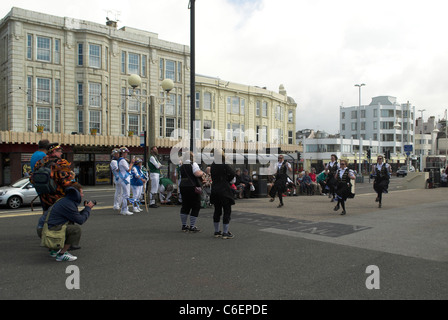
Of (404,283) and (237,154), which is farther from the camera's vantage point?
(237,154)

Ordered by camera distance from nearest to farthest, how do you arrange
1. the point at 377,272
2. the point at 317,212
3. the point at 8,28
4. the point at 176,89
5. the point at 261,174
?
the point at 377,272 < the point at 317,212 < the point at 261,174 < the point at 8,28 < the point at 176,89

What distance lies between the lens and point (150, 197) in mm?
12945

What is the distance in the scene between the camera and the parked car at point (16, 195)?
14133 mm

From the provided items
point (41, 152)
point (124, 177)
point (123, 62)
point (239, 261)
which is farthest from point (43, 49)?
point (239, 261)

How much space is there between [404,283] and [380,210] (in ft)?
26.3

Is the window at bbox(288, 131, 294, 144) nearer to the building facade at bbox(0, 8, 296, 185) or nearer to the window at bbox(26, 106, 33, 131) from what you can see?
the building facade at bbox(0, 8, 296, 185)

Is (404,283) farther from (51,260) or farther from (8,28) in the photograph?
(8,28)

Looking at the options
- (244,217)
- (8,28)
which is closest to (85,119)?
(8,28)

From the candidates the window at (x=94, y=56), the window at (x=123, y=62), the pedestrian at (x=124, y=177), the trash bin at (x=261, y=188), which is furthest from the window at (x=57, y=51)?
the pedestrian at (x=124, y=177)

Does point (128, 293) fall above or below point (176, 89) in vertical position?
below

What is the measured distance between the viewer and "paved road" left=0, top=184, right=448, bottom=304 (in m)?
4.50

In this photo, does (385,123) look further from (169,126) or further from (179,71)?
(169,126)

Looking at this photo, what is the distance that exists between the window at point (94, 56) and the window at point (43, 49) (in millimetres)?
3472

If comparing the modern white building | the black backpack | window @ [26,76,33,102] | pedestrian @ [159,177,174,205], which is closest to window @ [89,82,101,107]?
window @ [26,76,33,102]
